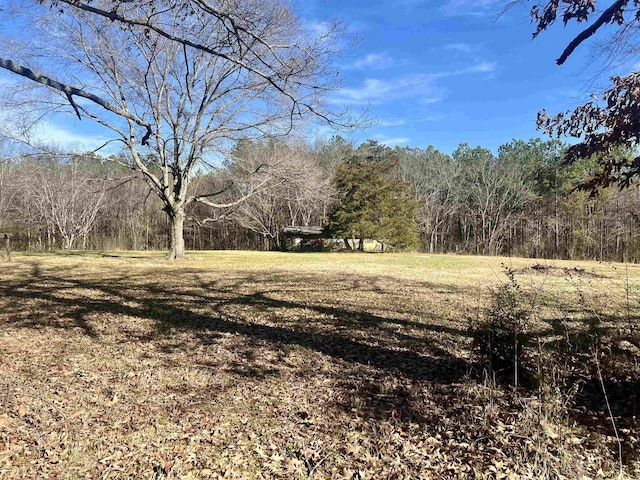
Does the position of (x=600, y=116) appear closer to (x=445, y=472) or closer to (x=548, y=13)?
(x=548, y=13)

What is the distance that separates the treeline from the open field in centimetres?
1367

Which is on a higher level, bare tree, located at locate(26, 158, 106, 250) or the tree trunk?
bare tree, located at locate(26, 158, 106, 250)

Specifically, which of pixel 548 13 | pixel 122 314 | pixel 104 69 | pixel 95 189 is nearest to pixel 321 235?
pixel 95 189

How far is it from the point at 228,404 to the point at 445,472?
1.72m

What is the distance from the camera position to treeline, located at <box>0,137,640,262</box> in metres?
27.5

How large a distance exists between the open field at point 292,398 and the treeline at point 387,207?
13673mm

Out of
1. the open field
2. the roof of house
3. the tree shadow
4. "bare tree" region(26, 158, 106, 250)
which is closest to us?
the open field

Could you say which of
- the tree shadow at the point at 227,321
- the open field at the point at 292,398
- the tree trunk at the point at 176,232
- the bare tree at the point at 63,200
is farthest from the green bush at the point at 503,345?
the bare tree at the point at 63,200

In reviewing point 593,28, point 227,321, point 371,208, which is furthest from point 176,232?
point 593,28

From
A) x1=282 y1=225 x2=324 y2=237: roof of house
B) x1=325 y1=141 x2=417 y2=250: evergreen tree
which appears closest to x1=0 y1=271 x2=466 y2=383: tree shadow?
x1=325 y1=141 x2=417 y2=250: evergreen tree

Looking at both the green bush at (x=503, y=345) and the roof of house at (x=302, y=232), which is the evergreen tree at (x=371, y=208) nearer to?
the roof of house at (x=302, y=232)

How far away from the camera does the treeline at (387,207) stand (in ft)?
90.1

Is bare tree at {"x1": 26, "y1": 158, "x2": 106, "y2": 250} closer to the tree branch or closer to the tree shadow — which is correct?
the tree shadow

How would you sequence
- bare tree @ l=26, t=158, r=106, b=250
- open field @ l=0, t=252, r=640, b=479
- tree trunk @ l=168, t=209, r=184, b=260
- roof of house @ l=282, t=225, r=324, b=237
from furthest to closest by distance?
roof of house @ l=282, t=225, r=324, b=237 < bare tree @ l=26, t=158, r=106, b=250 < tree trunk @ l=168, t=209, r=184, b=260 < open field @ l=0, t=252, r=640, b=479
